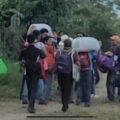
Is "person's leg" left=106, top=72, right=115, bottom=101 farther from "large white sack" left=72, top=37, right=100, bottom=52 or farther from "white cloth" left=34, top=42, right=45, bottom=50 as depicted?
"white cloth" left=34, top=42, right=45, bottom=50

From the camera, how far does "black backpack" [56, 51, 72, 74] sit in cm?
1123

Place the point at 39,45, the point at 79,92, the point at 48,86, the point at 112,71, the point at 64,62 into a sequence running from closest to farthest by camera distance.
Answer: the point at 64,62 < the point at 39,45 < the point at 79,92 < the point at 48,86 < the point at 112,71

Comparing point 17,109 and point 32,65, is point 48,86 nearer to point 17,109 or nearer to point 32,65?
point 17,109

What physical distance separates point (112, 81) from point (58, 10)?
23.9ft

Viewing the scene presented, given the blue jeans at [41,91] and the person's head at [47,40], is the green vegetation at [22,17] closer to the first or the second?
the person's head at [47,40]

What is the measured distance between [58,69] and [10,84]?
12.6 feet

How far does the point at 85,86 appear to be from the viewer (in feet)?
41.4

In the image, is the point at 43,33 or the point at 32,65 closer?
the point at 32,65

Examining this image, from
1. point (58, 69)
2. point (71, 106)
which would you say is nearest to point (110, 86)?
point (71, 106)

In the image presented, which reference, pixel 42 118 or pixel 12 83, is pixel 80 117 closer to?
pixel 42 118

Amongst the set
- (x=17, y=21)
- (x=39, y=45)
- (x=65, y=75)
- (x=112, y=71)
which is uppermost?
(x=39, y=45)

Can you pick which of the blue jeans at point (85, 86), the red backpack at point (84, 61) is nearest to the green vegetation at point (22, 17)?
the blue jeans at point (85, 86)

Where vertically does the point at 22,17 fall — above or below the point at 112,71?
above

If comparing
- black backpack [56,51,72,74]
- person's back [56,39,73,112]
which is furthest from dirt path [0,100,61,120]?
black backpack [56,51,72,74]
